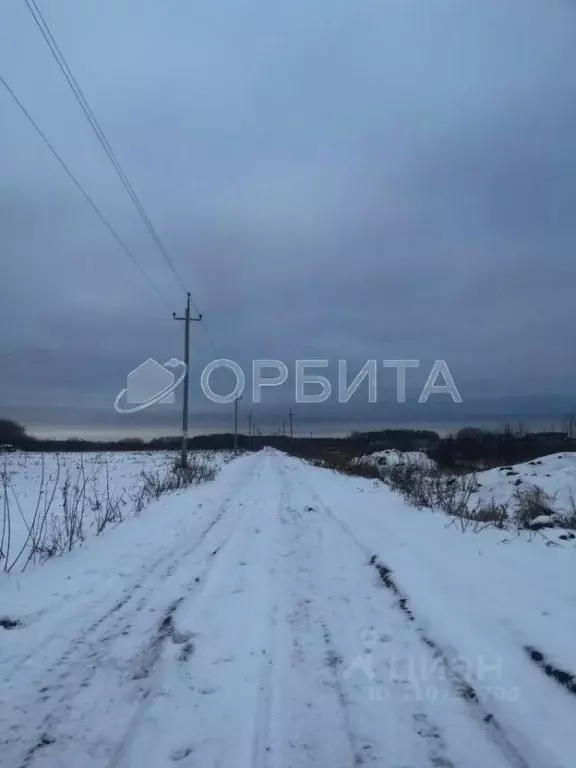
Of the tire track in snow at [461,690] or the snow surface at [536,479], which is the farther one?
the snow surface at [536,479]

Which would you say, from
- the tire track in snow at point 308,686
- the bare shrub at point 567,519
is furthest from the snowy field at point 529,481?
the tire track in snow at point 308,686

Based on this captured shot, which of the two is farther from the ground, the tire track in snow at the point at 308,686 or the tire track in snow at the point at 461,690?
the tire track in snow at the point at 461,690

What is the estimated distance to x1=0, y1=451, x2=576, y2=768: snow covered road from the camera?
2936 mm

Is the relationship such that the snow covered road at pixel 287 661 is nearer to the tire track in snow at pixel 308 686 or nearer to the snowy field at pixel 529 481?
the tire track in snow at pixel 308 686

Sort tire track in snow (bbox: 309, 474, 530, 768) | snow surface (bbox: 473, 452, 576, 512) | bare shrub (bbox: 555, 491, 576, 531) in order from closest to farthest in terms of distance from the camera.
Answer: tire track in snow (bbox: 309, 474, 530, 768) < bare shrub (bbox: 555, 491, 576, 531) < snow surface (bbox: 473, 452, 576, 512)

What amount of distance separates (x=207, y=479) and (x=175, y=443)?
8606 cm

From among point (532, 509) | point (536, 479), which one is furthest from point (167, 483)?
point (536, 479)

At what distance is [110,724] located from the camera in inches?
123

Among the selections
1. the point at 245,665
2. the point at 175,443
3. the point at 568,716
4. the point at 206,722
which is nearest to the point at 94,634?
the point at 245,665

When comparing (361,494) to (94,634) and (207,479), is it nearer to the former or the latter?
(207,479)

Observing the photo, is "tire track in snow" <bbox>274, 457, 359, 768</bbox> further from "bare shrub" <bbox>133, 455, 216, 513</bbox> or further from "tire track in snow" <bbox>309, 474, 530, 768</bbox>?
"bare shrub" <bbox>133, 455, 216, 513</bbox>

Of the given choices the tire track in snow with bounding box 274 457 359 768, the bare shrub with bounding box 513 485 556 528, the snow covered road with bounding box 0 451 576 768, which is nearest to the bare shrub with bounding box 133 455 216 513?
the snow covered road with bounding box 0 451 576 768

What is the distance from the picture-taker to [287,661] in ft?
13.1

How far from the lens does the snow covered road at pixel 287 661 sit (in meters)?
2.94
